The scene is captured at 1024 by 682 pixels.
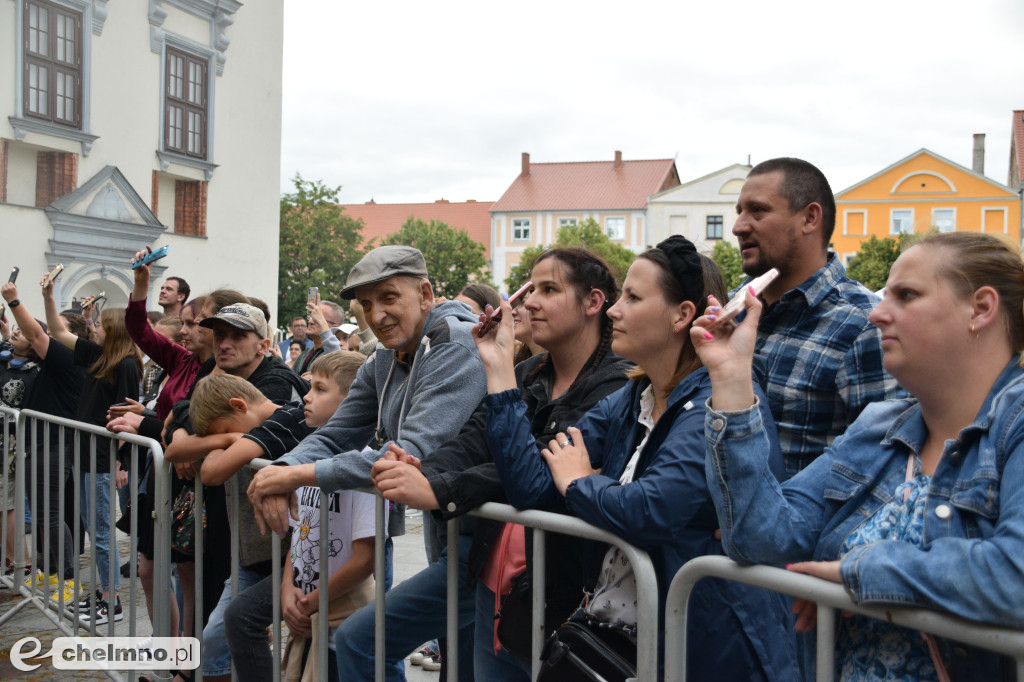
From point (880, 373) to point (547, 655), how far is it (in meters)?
1.25

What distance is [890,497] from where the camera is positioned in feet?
5.63

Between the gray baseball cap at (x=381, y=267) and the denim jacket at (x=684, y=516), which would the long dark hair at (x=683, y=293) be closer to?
the denim jacket at (x=684, y=516)

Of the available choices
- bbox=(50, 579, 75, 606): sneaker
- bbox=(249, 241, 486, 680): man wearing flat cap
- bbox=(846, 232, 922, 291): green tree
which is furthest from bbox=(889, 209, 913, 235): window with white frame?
bbox=(249, 241, 486, 680): man wearing flat cap

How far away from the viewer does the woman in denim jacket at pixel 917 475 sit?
1.47 meters

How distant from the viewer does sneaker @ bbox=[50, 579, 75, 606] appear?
467cm

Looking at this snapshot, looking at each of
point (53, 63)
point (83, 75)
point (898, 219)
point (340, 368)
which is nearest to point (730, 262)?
point (898, 219)

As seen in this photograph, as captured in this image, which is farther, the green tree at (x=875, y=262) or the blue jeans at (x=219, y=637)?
the green tree at (x=875, y=262)

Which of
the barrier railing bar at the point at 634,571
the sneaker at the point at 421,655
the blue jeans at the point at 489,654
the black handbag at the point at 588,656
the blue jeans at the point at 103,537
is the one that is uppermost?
the barrier railing bar at the point at 634,571

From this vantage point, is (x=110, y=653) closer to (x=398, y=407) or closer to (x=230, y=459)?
(x=230, y=459)

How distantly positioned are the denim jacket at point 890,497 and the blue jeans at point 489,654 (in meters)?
1.12

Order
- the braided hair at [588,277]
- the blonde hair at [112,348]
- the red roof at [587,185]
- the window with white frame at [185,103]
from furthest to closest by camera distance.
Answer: the red roof at [587,185] → the window with white frame at [185,103] → the blonde hair at [112,348] → the braided hair at [588,277]

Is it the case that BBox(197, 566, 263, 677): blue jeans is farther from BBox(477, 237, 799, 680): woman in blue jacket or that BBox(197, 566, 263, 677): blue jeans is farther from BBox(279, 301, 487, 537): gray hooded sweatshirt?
BBox(477, 237, 799, 680): woman in blue jacket

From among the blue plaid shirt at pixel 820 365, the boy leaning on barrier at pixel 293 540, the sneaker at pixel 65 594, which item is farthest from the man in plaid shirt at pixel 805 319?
the sneaker at pixel 65 594

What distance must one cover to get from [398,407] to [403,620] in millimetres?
783
